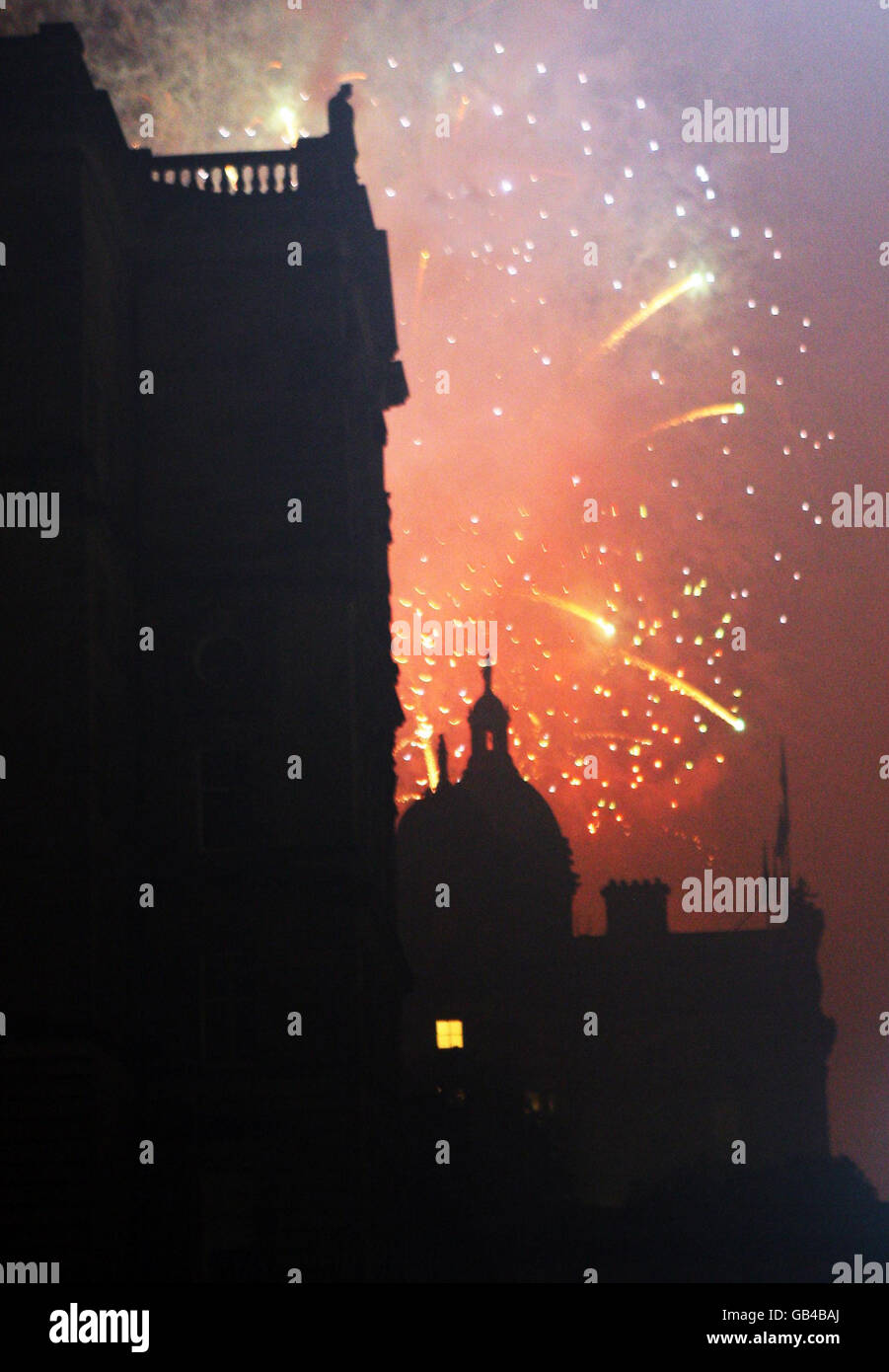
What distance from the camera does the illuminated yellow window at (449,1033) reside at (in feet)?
240

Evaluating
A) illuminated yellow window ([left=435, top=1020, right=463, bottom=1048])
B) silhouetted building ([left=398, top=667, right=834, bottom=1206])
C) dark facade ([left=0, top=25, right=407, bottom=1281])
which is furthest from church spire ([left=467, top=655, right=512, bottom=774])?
dark facade ([left=0, top=25, right=407, bottom=1281])

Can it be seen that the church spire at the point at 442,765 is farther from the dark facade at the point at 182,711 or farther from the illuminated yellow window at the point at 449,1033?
the dark facade at the point at 182,711

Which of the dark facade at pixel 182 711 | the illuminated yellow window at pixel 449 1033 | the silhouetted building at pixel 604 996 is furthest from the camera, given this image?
the silhouetted building at pixel 604 996

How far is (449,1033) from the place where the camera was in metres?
75.2

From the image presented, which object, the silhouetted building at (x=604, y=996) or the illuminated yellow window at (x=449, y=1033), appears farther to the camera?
the silhouetted building at (x=604, y=996)

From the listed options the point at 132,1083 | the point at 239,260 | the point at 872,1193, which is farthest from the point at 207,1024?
the point at 872,1193

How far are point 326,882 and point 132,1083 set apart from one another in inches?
166

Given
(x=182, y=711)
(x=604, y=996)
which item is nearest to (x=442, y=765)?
(x=604, y=996)

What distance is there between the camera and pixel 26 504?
22.9 metres

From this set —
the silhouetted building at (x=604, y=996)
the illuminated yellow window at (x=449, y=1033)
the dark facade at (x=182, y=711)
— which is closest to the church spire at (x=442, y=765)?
the silhouetted building at (x=604, y=996)

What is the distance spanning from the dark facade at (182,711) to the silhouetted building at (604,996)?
4963 centimetres

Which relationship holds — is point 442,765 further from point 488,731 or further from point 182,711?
point 182,711

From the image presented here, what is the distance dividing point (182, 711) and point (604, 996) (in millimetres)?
57417
